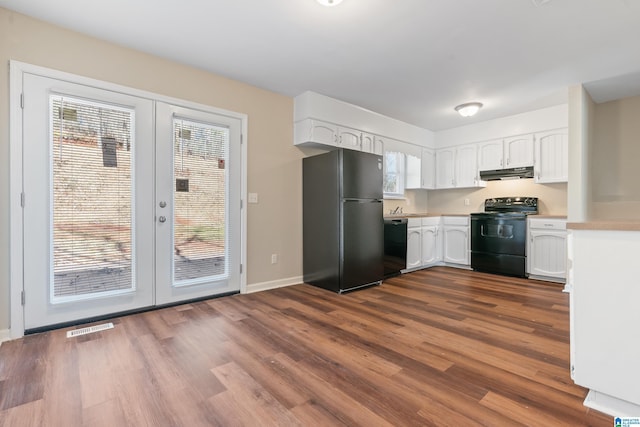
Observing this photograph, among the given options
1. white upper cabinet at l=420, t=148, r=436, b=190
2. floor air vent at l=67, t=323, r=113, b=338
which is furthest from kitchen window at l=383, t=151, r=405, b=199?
floor air vent at l=67, t=323, r=113, b=338

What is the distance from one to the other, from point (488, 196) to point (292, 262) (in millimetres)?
3721

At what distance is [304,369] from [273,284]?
6.57 ft

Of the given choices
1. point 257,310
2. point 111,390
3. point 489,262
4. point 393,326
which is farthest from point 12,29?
point 489,262

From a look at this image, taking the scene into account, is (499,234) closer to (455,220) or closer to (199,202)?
(455,220)

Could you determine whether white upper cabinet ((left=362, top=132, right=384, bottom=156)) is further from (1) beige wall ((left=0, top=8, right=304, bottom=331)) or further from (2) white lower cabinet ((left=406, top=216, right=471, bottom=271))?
(2) white lower cabinet ((left=406, top=216, right=471, bottom=271))

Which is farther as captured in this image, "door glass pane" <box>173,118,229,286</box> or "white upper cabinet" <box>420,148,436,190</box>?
"white upper cabinet" <box>420,148,436,190</box>

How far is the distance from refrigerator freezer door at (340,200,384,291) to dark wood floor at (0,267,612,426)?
664mm

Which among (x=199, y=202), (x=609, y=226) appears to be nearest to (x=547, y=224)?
(x=609, y=226)

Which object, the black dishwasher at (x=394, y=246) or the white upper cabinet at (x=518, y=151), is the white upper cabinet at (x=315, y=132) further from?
the white upper cabinet at (x=518, y=151)

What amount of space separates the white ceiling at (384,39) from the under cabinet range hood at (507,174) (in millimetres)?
1184

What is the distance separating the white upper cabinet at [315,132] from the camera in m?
3.80

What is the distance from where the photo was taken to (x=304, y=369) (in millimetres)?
1843

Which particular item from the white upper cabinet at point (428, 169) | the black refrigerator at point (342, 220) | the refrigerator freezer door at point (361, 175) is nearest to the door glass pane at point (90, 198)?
the black refrigerator at point (342, 220)

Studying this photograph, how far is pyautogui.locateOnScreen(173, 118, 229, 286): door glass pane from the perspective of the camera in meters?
3.07
